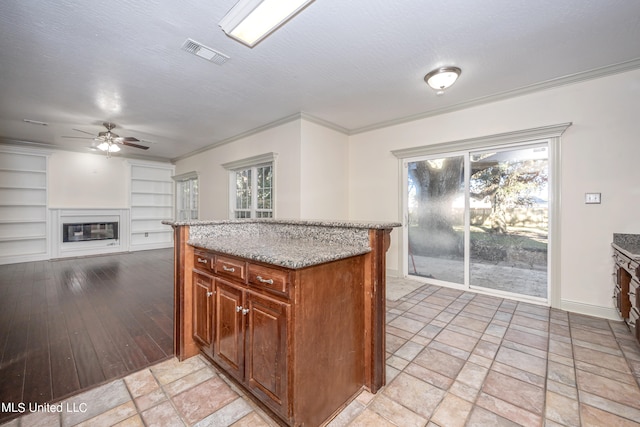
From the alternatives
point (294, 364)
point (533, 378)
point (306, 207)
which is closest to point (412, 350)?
point (533, 378)

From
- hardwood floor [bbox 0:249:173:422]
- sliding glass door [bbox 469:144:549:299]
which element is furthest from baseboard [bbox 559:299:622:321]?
hardwood floor [bbox 0:249:173:422]

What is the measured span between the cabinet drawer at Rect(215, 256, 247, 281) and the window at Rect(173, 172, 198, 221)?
5.81 m

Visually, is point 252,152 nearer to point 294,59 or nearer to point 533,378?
point 294,59

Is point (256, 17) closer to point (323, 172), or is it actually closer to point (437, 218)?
point (323, 172)

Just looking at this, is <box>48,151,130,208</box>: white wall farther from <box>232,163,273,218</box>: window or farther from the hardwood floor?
<box>232,163,273,218</box>: window

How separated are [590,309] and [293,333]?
3.58 m

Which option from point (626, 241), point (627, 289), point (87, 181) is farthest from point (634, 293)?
point (87, 181)

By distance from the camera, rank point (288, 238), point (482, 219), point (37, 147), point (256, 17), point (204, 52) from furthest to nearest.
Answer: point (37, 147)
point (482, 219)
point (204, 52)
point (288, 238)
point (256, 17)

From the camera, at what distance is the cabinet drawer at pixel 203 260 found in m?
1.94

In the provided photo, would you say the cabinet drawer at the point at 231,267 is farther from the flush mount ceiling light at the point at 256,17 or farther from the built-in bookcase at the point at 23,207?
the built-in bookcase at the point at 23,207

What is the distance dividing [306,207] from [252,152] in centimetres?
176

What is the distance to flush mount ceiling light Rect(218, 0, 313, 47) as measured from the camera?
1.82 metres

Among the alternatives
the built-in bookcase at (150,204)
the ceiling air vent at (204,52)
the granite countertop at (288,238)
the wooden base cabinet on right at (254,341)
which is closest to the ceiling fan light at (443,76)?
the granite countertop at (288,238)

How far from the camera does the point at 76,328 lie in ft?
8.63
